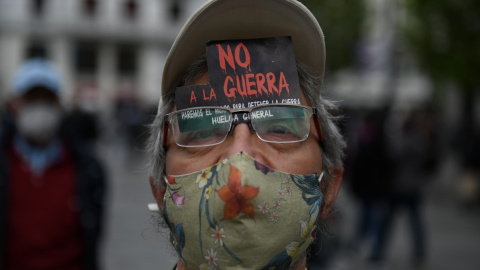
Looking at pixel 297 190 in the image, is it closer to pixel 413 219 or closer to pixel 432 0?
pixel 413 219

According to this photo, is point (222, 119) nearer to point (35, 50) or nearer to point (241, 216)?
point (241, 216)

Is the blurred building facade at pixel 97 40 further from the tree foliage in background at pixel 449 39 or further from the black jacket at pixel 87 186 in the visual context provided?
the black jacket at pixel 87 186

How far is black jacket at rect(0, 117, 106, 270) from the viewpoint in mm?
3346

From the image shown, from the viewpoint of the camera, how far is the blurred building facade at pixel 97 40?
37.0 m

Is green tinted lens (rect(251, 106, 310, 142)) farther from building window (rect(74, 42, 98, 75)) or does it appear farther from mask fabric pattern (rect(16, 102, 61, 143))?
building window (rect(74, 42, 98, 75))

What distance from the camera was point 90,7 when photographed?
1496 inches

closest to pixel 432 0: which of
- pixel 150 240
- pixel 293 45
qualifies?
pixel 150 240

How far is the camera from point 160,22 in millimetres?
39344

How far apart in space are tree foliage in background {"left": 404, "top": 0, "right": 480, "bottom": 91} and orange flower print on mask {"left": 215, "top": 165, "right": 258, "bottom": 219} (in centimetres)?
1200

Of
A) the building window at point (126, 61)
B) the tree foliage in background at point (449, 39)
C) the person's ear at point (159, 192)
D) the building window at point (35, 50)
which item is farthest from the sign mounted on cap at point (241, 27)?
the building window at point (126, 61)

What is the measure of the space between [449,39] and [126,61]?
28812mm

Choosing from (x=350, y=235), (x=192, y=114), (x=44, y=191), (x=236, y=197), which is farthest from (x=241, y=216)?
(x=350, y=235)

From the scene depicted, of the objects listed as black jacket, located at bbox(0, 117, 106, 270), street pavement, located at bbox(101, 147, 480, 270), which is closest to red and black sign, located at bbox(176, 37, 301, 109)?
black jacket, located at bbox(0, 117, 106, 270)

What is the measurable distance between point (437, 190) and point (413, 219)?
7.06m
